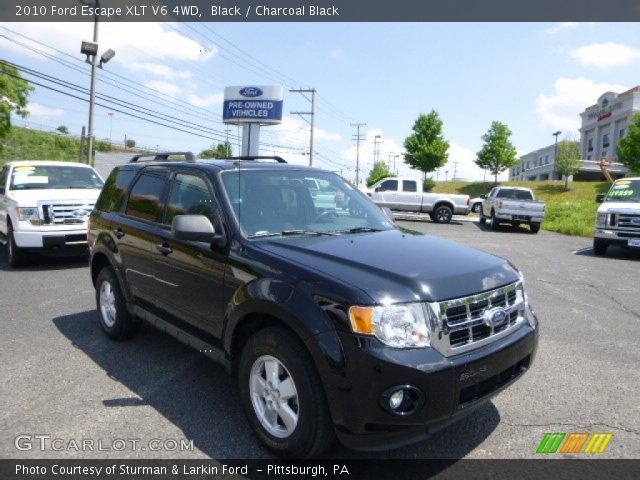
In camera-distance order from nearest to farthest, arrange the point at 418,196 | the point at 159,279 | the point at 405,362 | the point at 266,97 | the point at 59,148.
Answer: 1. the point at 405,362
2. the point at 159,279
3. the point at 418,196
4. the point at 266,97
5. the point at 59,148

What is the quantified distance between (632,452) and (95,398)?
3.75m

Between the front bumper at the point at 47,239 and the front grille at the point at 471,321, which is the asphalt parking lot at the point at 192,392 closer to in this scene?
the front grille at the point at 471,321

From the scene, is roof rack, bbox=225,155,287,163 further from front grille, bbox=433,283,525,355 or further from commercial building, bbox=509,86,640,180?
commercial building, bbox=509,86,640,180

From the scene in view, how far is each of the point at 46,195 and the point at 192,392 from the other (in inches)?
271

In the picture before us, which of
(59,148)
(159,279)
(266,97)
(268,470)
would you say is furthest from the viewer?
(59,148)

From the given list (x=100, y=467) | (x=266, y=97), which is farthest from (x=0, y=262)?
(x=266, y=97)

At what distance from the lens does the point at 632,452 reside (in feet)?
10.0

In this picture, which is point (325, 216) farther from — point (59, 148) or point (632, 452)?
point (59, 148)

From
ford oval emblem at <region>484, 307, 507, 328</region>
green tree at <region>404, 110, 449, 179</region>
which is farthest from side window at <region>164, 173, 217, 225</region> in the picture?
green tree at <region>404, 110, 449, 179</region>

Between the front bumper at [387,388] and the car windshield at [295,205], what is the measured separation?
1.29 meters

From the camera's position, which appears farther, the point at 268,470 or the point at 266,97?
the point at 266,97

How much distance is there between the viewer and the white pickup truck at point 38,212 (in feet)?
28.3

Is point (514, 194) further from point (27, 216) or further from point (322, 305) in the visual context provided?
point (322, 305)

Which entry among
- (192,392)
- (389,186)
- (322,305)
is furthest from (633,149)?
(322,305)
